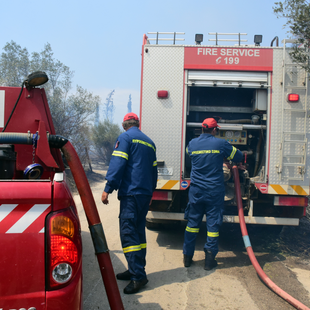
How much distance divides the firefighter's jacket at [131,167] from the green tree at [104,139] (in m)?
14.6

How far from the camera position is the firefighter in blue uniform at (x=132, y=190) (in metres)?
3.40

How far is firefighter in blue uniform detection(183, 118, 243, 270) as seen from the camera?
4051 millimetres

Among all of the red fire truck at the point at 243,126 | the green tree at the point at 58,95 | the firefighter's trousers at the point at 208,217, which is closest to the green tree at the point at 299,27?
the red fire truck at the point at 243,126

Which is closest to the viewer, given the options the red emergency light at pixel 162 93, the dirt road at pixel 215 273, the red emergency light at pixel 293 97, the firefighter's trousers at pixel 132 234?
the dirt road at pixel 215 273

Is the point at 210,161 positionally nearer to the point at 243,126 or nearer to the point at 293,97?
the point at 243,126

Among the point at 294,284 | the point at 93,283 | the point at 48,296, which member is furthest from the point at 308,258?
the point at 48,296

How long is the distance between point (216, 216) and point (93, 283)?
182cm

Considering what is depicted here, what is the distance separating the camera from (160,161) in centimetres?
465

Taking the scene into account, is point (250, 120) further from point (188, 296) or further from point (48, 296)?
point (48, 296)

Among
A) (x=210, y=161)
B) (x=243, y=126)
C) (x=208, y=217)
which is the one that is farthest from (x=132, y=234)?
(x=243, y=126)

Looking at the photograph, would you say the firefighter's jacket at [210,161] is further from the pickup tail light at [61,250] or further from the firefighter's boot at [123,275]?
the pickup tail light at [61,250]

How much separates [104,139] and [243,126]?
14.1 meters

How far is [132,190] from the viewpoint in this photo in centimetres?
348

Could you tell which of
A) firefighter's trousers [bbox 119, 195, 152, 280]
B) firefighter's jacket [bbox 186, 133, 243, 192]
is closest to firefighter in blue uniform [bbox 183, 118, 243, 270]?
firefighter's jacket [bbox 186, 133, 243, 192]
